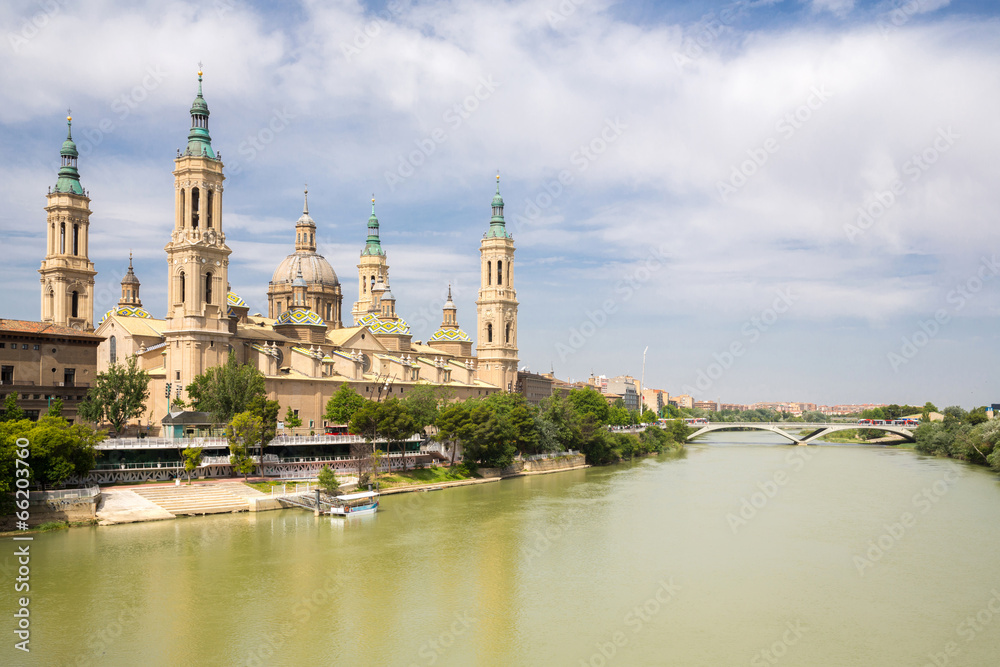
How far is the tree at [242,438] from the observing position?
132ft

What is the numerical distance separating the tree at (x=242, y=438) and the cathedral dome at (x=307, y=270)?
111 feet

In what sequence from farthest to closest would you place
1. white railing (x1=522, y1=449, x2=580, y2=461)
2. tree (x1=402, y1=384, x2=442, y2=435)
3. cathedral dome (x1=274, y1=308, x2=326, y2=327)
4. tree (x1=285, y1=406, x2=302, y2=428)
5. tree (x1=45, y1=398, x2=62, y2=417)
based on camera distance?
cathedral dome (x1=274, y1=308, x2=326, y2=327) → white railing (x1=522, y1=449, x2=580, y2=461) → tree (x1=402, y1=384, x2=442, y2=435) → tree (x1=285, y1=406, x2=302, y2=428) → tree (x1=45, y1=398, x2=62, y2=417)

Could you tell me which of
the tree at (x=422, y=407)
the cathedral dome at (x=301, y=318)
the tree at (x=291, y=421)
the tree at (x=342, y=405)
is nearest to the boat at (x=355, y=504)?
the tree at (x=422, y=407)

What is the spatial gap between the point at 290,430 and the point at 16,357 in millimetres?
16066

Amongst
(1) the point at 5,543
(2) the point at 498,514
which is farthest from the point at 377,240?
(1) the point at 5,543

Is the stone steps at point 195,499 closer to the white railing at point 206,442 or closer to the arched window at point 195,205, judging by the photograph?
the white railing at point 206,442

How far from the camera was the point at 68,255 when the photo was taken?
59.0m

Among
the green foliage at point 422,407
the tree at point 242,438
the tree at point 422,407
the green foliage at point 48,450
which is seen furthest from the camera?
the green foliage at point 422,407

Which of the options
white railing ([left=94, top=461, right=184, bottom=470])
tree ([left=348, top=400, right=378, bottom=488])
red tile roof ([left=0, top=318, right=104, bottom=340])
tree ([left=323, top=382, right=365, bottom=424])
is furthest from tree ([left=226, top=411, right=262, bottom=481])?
red tile roof ([left=0, top=318, right=104, bottom=340])

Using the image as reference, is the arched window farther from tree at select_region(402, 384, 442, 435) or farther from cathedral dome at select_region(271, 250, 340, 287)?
cathedral dome at select_region(271, 250, 340, 287)

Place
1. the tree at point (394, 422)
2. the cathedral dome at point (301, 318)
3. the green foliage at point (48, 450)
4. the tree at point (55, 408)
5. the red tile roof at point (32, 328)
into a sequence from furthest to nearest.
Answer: the cathedral dome at point (301, 318) < the tree at point (394, 422) < the red tile roof at point (32, 328) < the tree at point (55, 408) < the green foliage at point (48, 450)

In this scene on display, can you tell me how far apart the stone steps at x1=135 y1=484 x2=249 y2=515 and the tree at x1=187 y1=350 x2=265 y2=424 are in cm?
635

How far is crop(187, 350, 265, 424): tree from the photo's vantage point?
4409cm

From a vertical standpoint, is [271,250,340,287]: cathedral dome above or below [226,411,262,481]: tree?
above
